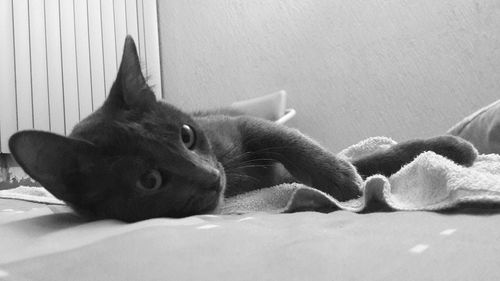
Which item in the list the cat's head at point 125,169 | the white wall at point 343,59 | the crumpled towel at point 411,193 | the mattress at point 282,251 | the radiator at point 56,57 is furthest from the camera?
the radiator at point 56,57

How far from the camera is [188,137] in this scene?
0.85m

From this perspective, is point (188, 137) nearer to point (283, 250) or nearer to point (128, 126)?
point (128, 126)

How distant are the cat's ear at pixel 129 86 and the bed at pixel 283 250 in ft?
0.91

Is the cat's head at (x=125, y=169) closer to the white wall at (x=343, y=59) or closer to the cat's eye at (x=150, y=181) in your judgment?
the cat's eye at (x=150, y=181)

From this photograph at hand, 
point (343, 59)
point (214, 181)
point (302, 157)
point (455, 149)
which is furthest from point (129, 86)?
point (343, 59)

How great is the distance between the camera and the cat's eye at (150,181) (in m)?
0.75

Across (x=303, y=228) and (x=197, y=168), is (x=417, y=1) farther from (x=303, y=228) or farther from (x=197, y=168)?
(x=303, y=228)

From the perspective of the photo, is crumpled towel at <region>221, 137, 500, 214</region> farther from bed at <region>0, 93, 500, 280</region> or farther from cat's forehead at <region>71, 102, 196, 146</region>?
cat's forehead at <region>71, 102, 196, 146</region>

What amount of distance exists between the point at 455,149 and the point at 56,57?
2238 mm

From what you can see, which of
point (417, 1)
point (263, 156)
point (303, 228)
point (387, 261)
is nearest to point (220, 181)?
point (263, 156)

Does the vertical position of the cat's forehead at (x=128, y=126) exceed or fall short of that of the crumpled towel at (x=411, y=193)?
it exceeds it

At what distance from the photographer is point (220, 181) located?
0.84 m

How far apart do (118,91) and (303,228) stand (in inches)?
18.3

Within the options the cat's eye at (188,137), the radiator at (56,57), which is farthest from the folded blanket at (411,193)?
the radiator at (56,57)
